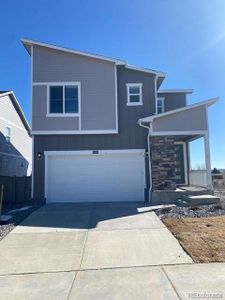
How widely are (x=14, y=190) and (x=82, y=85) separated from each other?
6195 millimetres

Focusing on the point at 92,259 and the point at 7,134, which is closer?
the point at 92,259

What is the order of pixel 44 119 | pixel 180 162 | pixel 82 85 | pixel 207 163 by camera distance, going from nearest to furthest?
pixel 207 163 < pixel 44 119 < pixel 82 85 < pixel 180 162

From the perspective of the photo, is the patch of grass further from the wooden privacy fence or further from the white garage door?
the wooden privacy fence

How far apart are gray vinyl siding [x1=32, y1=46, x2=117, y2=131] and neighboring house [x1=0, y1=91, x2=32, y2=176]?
5.38m

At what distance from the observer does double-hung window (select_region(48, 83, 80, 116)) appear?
1591 cm

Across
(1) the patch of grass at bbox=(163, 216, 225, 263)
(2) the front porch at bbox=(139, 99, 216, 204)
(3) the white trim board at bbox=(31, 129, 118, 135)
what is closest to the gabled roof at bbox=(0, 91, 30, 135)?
(3) the white trim board at bbox=(31, 129, 118, 135)

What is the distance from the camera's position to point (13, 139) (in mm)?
22656

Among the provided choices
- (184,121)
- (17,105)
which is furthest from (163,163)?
(17,105)

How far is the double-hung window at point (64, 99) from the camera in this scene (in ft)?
52.2

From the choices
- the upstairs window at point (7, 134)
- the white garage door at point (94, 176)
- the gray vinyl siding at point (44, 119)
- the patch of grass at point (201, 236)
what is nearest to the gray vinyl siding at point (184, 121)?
the white garage door at point (94, 176)

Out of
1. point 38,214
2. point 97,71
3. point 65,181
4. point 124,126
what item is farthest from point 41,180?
point 97,71

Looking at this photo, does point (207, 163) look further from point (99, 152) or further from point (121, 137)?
point (99, 152)

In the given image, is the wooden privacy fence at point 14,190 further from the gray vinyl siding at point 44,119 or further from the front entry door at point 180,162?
the front entry door at point 180,162

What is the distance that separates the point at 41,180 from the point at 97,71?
243 inches
